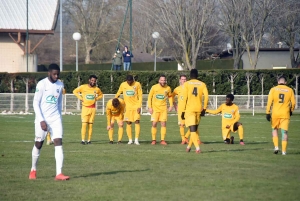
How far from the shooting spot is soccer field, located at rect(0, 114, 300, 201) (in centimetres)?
1130

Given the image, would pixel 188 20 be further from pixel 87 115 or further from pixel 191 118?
pixel 191 118

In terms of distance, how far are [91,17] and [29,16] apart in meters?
21.4

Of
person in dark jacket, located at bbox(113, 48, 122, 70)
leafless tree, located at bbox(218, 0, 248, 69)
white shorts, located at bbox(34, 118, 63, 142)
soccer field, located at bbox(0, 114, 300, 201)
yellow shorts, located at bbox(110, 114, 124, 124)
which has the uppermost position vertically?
leafless tree, located at bbox(218, 0, 248, 69)

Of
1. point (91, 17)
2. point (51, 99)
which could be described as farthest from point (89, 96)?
point (91, 17)

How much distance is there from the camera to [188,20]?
53.6 metres

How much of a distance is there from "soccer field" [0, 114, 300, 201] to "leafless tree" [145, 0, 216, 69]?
101ft

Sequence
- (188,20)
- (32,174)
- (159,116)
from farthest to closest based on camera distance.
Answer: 1. (188,20)
2. (159,116)
3. (32,174)

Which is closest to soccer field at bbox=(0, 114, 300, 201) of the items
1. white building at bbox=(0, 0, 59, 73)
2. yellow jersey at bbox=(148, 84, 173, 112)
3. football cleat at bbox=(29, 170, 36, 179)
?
football cleat at bbox=(29, 170, 36, 179)

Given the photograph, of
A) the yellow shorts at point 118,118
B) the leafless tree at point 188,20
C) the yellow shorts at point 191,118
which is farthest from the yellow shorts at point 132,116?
the leafless tree at point 188,20

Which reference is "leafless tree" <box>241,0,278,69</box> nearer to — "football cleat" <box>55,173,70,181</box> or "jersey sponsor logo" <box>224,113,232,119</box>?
"jersey sponsor logo" <box>224,113,232,119</box>

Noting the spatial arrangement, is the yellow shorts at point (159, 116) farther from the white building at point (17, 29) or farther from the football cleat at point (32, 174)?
the white building at point (17, 29)

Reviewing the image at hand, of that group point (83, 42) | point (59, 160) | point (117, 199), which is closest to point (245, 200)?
point (117, 199)

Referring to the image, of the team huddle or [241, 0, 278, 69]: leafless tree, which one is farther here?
[241, 0, 278, 69]: leafless tree

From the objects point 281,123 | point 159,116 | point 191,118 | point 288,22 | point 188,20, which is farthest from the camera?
point 288,22
